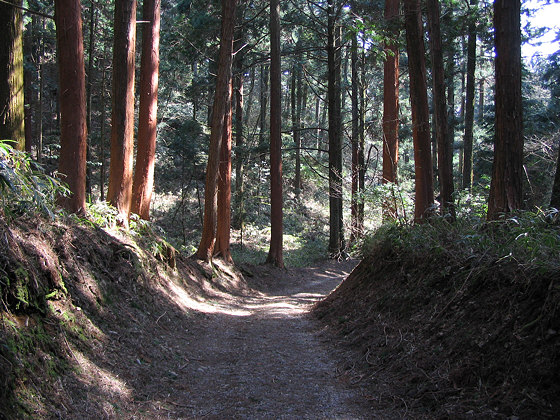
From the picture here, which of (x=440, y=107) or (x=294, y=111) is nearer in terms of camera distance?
(x=440, y=107)

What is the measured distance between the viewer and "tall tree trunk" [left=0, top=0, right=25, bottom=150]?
6625mm

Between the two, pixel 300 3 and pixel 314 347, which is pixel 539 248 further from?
pixel 300 3

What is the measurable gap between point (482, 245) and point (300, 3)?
2041 cm

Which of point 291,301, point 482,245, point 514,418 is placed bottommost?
point 291,301

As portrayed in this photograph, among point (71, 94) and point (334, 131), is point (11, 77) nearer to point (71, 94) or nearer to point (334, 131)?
point (71, 94)

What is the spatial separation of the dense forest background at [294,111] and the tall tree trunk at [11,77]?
11.3ft

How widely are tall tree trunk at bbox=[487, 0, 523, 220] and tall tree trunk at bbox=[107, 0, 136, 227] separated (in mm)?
7176

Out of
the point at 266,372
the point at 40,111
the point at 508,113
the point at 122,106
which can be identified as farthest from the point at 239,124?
the point at 266,372

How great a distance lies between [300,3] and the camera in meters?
22.3

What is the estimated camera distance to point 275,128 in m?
17.7

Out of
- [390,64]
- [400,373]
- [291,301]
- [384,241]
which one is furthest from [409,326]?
[390,64]

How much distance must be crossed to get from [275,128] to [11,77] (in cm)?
1171

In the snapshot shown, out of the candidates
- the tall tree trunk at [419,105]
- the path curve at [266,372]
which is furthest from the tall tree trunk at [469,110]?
the path curve at [266,372]

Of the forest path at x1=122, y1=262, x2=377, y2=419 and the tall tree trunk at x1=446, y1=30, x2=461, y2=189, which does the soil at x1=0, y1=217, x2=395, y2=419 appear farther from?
the tall tree trunk at x1=446, y1=30, x2=461, y2=189
